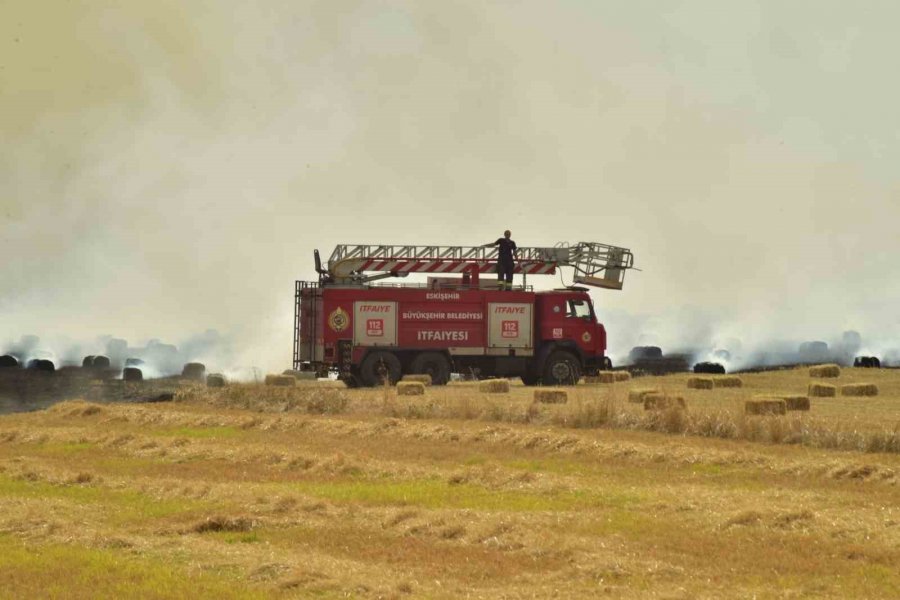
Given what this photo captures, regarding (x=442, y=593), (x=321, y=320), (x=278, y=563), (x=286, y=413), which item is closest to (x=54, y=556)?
(x=278, y=563)

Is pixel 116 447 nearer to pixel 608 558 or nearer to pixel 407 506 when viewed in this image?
pixel 407 506

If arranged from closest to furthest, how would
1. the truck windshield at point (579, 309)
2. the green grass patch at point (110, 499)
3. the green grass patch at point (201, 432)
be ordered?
the green grass patch at point (110, 499) → the green grass patch at point (201, 432) → the truck windshield at point (579, 309)

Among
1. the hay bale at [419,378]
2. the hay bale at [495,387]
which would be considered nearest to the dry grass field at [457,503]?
the hay bale at [495,387]

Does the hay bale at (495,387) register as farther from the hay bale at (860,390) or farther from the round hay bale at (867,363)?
the round hay bale at (867,363)

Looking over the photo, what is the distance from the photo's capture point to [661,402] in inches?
1396

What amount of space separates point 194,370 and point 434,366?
16705 mm

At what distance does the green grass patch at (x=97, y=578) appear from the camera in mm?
14852

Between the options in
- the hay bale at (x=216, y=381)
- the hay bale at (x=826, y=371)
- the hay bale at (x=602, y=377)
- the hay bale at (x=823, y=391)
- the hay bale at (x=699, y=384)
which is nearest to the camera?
the hay bale at (x=823, y=391)

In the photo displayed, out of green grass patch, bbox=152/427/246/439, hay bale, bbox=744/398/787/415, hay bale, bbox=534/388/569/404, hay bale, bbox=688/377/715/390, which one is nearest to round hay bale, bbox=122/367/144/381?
hay bale, bbox=534/388/569/404

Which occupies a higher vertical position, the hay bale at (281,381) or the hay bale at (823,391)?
the hay bale at (281,381)

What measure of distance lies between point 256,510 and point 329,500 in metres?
1.56

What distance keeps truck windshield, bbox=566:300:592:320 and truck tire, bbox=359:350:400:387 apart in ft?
25.3

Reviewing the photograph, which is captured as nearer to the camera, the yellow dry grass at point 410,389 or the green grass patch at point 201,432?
the green grass patch at point 201,432

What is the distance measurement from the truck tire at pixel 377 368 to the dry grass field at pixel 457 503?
49.7ft
